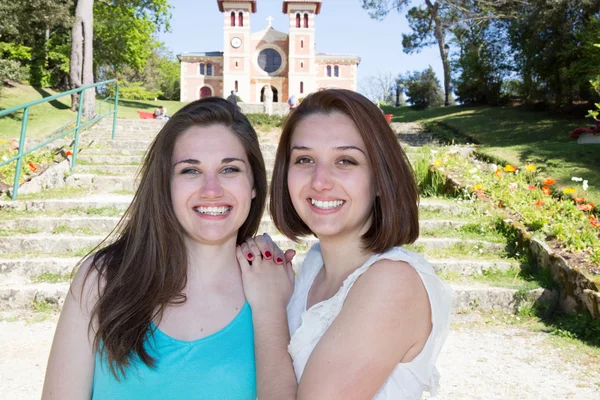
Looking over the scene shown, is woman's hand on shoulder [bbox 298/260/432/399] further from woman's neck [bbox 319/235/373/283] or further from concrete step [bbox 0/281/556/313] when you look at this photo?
concrete step [bbox 0/281/556/313]

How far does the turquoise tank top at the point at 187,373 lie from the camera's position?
5.15ft

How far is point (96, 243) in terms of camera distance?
5.16 metres

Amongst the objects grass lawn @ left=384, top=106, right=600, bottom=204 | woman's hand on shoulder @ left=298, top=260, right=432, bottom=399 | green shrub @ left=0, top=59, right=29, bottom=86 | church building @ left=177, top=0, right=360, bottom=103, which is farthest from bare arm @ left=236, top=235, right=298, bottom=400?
church building @ left=177, top=0, right=360, bottom=103

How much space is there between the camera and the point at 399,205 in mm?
1603

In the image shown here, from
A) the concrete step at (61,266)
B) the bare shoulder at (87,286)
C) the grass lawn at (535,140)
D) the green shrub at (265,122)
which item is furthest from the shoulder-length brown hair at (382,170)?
the green shrub at (265,122)

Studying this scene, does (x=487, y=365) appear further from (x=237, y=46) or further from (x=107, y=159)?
(x=237, y=46)

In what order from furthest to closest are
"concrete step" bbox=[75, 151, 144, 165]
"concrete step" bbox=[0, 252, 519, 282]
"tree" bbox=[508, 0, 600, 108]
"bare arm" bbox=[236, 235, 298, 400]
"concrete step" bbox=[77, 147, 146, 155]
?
"tree" bbox=[508, 0, 600, 108] → "concrete step" bbox=[77, 147, 146, 155] → "concrete step" bbox=[75, 151, 144, 165] → "concrete step" bbox=[0, 252, 519, 282] → "bare arm" bbox=[236, 235, 298, 400]

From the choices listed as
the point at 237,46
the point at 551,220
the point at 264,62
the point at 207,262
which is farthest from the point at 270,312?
the point at 264,62

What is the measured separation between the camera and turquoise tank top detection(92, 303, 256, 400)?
1.57m

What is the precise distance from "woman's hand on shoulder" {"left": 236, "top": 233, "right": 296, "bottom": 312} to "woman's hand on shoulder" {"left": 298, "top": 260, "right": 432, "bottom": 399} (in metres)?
0.39

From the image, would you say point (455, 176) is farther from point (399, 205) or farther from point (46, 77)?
point (46, 77)

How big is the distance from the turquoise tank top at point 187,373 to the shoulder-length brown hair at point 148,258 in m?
0.04

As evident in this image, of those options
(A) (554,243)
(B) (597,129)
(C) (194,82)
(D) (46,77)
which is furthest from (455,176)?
(C) (194,82)

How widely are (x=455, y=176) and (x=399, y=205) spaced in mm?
5834
